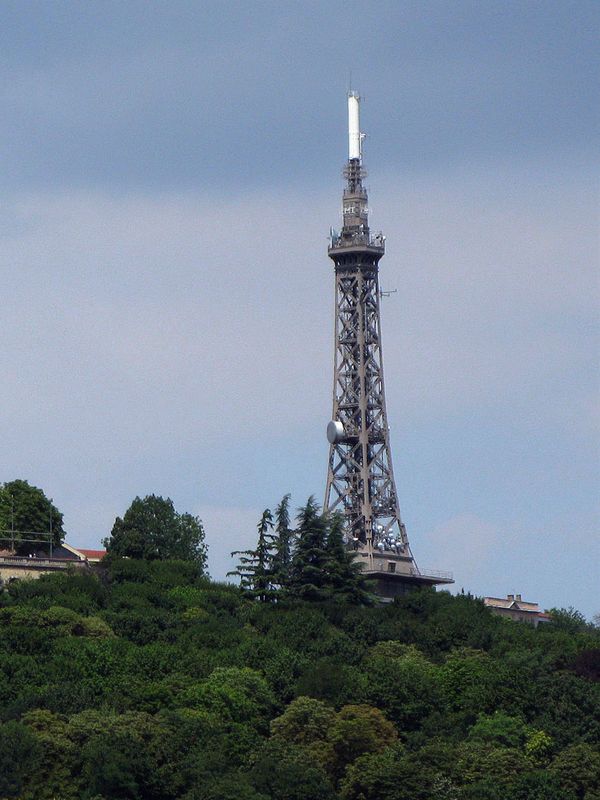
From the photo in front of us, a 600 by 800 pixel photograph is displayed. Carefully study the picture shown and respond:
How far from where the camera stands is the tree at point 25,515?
5955 inches

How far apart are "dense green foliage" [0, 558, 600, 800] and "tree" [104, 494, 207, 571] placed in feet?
26.4

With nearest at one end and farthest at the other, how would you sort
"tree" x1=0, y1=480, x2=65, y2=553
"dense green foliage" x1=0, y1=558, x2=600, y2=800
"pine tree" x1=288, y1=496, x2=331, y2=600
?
"dense green foliage" x1=0, y1=558, x2=600, y2=800 → "pine tree" x1=288, y1=496, x2=331, y2=600 → "tree" x1=0, y1=480, x2=65, y2=553

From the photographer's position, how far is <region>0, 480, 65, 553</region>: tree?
151250 mm

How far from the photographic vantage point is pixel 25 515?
15238 centimetres

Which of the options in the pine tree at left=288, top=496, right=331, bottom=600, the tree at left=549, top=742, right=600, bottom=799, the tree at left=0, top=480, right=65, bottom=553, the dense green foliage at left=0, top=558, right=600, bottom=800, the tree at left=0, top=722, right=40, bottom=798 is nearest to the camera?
the tree at left=0, top=722, right=40, bottom=798

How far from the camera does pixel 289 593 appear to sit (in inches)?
5256

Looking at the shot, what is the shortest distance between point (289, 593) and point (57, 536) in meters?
26.4

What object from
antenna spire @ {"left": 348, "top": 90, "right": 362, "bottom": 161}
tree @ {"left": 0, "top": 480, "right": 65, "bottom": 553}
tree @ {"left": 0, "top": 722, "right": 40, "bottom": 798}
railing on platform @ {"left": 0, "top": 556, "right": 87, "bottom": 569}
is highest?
antenna spire @ {"left": 348, "top": 90, "right": 362, "bottom": 161}

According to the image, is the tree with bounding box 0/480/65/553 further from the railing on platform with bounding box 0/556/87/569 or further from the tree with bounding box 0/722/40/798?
the tree with bounding box 0/722/40/798

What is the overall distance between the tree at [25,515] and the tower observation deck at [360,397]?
2324cm

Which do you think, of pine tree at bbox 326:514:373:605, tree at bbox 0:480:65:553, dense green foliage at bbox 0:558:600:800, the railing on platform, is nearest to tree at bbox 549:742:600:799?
dense green foliage at bbox 0:558:600:800

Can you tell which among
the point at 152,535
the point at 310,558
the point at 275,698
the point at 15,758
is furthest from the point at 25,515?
the point at 15,758

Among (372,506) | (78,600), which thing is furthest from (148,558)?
(372,506)

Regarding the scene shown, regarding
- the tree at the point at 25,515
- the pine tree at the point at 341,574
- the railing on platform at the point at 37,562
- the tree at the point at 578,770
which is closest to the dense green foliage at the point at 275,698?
the tree at the point at 578,770
